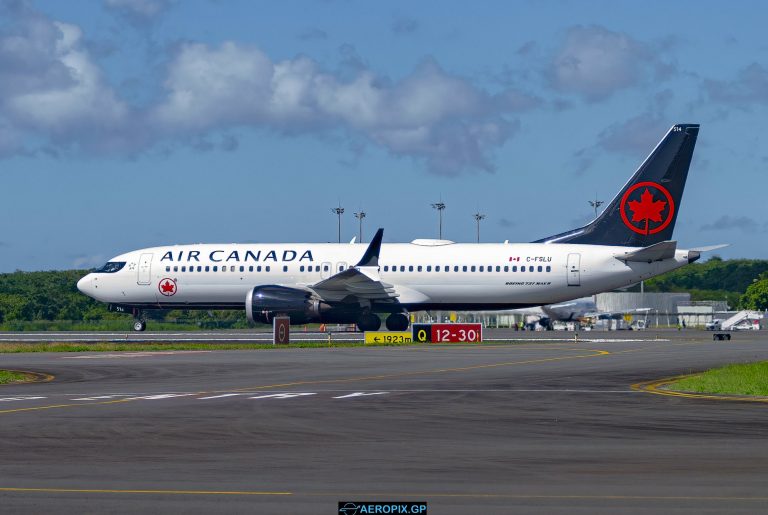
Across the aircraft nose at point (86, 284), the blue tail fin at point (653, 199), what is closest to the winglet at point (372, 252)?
the blue tail fin at point (653, 199)

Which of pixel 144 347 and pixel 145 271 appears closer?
pixel 144 347

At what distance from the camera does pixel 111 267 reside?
73.2 metres

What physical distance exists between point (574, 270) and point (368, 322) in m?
12.3

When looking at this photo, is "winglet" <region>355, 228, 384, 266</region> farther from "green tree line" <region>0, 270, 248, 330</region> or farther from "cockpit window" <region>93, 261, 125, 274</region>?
"green tree line" <region>0, 270, 248, 330</region>

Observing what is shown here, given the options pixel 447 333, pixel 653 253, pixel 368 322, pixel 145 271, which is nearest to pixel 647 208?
pixel 653 253

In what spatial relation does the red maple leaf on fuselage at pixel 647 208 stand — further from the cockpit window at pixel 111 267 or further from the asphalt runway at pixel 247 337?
the cockpit window at pixel 111 267

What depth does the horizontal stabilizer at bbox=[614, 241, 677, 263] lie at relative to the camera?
203 ft

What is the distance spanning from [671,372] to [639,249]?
28197 millimetres

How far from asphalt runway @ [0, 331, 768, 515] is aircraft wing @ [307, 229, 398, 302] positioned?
2712 cm

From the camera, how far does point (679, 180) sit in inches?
2542

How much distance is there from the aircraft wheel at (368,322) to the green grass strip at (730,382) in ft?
120

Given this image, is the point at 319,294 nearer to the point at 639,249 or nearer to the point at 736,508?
the point at 639,249

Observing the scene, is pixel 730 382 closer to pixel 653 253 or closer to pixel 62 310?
pixel 653 253

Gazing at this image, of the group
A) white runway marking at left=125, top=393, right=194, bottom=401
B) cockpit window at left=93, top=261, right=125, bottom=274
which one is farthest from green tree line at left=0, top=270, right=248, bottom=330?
white runway marking at left=125, top=393, right=194, bottom=401
